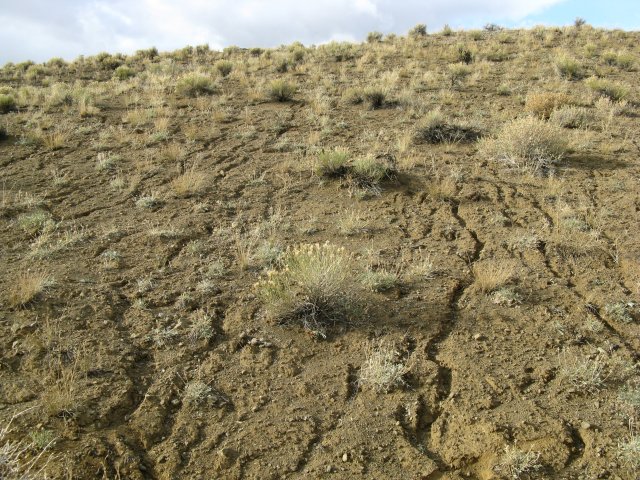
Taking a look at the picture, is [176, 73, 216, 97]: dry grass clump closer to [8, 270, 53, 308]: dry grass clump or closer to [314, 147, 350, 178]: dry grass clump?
[314, 147, 350, 178]: dry grass clump

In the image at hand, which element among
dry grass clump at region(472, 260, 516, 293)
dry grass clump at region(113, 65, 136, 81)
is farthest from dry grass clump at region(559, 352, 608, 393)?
dry grass clump at region(113, 65, 136, 81)

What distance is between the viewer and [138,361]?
4.14m

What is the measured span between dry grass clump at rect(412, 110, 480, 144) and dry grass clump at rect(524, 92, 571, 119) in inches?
74.7

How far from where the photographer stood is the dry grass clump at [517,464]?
309 cm

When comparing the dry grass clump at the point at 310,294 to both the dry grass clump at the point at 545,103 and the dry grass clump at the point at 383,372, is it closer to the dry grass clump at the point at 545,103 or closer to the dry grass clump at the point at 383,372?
the dry grass clump at the point at 383,372

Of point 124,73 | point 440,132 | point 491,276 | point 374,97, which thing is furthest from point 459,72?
point 124,73

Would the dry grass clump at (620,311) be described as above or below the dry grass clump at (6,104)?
below

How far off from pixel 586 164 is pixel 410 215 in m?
3.50

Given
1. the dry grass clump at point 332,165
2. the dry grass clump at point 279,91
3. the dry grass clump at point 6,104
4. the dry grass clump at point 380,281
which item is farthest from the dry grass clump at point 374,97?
the dry grass clump at point 6,104

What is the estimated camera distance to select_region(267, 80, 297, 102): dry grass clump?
1206 centimetres

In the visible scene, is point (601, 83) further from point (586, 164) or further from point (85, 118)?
point (85, 118)

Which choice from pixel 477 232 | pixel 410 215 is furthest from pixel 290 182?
pixel 477 232

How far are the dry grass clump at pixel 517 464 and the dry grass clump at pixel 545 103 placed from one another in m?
8.62

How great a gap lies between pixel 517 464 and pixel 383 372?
1141mm
